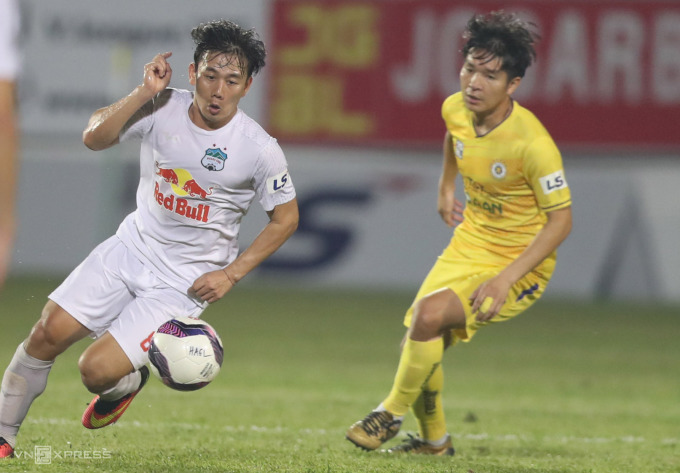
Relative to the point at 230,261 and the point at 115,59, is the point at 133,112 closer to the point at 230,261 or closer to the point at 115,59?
the point at 230,261

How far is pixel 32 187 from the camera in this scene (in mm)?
13781

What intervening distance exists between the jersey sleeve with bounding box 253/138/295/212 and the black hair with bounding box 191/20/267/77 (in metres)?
0.35

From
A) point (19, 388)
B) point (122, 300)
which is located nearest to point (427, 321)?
point (122, 300)

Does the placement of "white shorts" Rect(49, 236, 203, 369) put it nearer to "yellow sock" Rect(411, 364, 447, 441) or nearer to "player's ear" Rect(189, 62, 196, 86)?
"player's ear" Rect(189, 62, 196, 86)

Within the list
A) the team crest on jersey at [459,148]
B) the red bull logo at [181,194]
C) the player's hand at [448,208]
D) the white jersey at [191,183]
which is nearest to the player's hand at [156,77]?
the white jersey at [191,183]

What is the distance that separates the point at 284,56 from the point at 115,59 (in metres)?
2.05

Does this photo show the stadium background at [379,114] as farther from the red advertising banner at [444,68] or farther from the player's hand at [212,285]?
the player's hand at [212,285]

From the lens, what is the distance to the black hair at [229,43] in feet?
15.6

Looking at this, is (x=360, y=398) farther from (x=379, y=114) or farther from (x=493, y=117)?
(x=379, y=114)

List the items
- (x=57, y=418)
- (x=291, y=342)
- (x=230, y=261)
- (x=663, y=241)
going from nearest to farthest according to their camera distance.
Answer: (x=230, y=261) → (x=57, y=418) → (x=291, y=342) → (x=663, y=241)

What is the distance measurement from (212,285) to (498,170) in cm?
151

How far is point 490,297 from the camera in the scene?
5.00 m

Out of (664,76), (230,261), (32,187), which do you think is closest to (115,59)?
(32,187)

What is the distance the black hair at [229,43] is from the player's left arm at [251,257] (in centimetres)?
63
